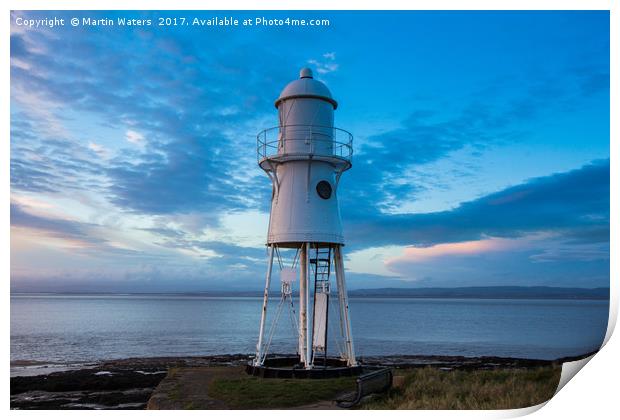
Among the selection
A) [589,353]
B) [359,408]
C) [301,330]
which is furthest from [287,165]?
[589,353]

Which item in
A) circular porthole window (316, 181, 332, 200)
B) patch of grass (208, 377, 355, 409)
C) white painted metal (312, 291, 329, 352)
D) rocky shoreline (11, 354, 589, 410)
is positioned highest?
circular porthole window (316, 181, 332, 200)

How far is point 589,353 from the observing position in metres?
15.3

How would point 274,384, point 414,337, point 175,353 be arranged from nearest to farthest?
1. point 274,384
2. point 175,353
3. point 414,337

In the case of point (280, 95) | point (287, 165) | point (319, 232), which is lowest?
point (319, 232)

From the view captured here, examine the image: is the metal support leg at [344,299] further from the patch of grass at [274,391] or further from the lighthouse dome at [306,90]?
the lighthouse dome at [306,90]

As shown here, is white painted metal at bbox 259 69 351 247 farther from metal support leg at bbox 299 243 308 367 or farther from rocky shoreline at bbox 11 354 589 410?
rocky shoreline at bbox 11 354 589 410

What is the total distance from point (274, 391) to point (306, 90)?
9.00 m

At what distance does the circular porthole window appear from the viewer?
17.0 metres

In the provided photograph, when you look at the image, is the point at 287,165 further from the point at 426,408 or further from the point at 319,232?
the point at 426,408

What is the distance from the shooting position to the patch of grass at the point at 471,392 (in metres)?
13.2

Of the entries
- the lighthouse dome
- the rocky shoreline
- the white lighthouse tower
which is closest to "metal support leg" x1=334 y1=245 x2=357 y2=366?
the white lighthouse tower

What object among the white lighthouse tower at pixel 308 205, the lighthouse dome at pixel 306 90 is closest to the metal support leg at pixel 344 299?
the white lighthouse tower at pixel 308 205

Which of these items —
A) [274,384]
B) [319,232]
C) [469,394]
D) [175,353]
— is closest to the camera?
[469,394]

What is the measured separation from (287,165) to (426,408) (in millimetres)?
8259
